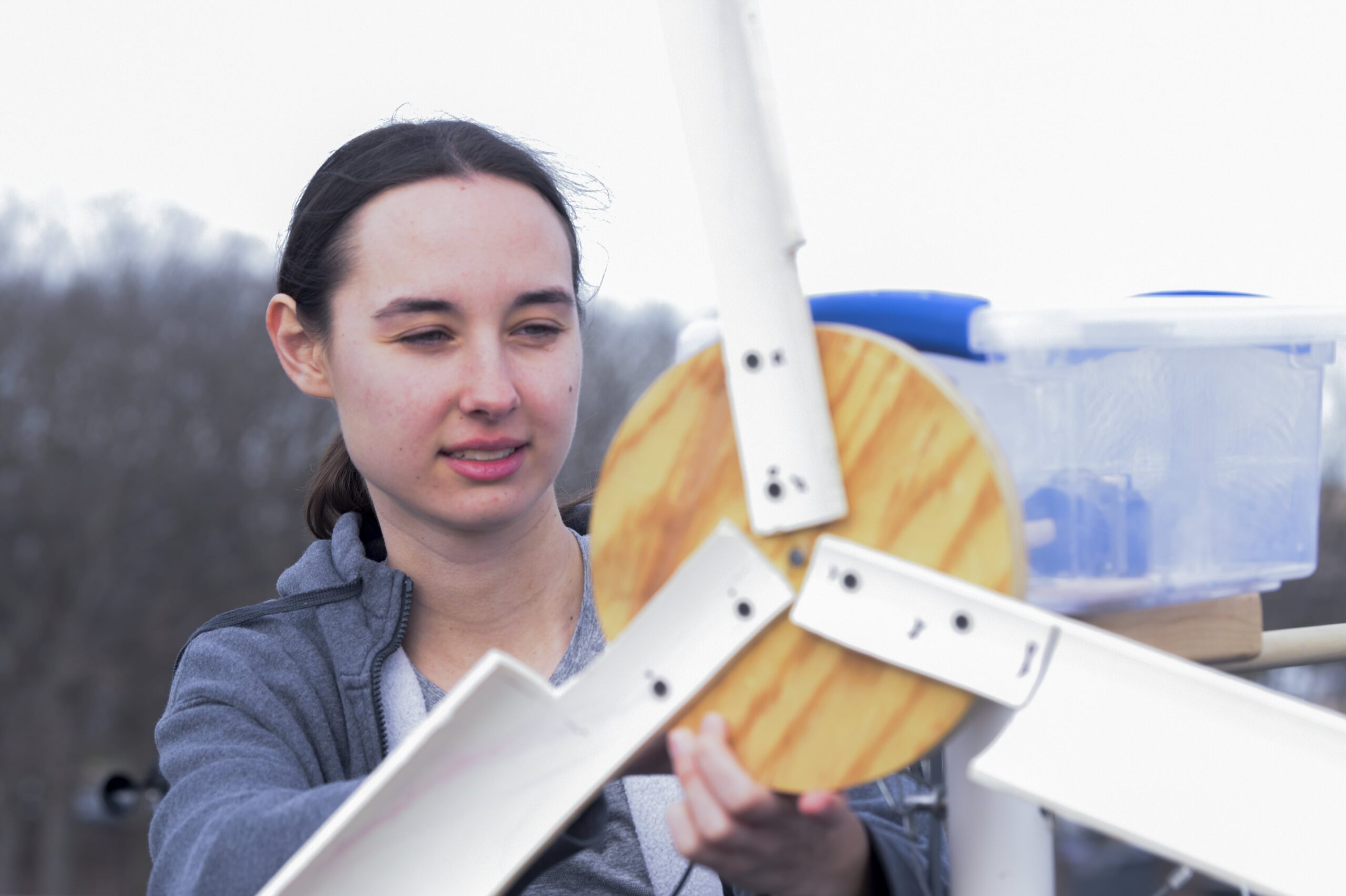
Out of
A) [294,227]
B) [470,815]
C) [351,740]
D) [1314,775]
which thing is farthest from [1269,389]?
[294,227]

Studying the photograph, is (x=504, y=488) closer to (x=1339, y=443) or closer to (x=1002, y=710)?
(x=1002, y=710)

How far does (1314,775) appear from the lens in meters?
0.69

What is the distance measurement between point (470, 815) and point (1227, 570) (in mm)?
582

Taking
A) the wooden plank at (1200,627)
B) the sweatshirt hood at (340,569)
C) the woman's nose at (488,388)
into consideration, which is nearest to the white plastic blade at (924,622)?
the wooden plank at (1200,627)

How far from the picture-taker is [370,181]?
1.33 m

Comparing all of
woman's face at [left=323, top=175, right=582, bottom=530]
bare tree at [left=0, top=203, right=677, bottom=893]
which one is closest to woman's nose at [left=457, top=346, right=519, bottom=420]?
woman's face at [left=323, top=175, right=582, bottom=530]

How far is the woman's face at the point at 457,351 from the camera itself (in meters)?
1.19

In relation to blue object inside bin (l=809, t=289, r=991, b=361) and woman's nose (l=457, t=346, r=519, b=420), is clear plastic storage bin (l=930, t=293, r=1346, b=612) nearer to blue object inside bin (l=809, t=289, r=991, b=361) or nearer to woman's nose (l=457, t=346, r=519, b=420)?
blue object inside bin (l=809, t=289, r=991, b=361)

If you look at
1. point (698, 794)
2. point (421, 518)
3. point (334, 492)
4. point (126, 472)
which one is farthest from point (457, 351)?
point (126, 472)

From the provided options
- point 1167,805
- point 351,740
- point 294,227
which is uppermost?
point 294,227

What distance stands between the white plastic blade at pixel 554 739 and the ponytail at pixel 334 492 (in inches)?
32.9

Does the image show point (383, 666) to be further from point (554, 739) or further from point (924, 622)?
point (924, 622)

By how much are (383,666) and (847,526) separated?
71cm

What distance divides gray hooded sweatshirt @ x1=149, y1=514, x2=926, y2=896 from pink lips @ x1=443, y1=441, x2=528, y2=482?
0.20m
